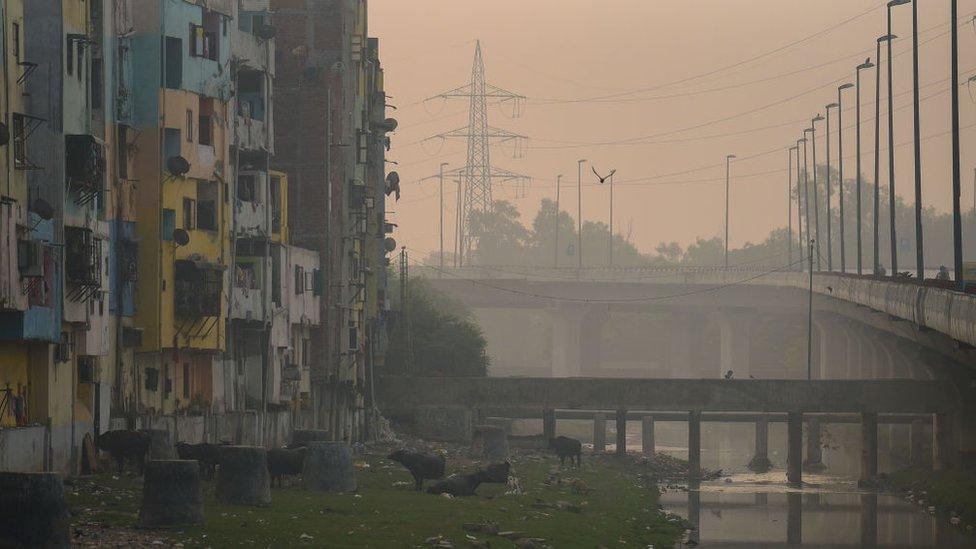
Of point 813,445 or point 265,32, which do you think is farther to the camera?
point 813,445

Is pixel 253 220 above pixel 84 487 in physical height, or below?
above

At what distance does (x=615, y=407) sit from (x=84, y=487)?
49.1 meters

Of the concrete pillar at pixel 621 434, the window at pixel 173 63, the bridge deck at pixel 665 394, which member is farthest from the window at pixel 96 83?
the concrete pillar at pixel 621 434

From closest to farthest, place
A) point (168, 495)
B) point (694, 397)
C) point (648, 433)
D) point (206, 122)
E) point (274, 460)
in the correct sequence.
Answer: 1. point (168, 495)
2. point (274, 460)
3. point (206, 122)
4. point (694, 397)
5. point (648, 433)

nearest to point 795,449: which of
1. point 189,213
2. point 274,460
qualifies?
point 189,213

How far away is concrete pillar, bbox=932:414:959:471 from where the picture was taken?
8856 centimetres

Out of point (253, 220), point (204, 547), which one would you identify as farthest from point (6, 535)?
point (253, 220)

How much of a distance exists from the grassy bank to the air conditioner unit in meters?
36.6

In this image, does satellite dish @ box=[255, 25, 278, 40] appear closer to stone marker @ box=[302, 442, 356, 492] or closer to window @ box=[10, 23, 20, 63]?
stone marker @ box=[302, 442, 356, 492]

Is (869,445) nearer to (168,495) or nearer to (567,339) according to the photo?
(168,495)

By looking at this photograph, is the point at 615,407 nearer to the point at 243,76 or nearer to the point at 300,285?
the point at 300,285

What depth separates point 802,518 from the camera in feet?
239

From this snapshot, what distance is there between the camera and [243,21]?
253 feet

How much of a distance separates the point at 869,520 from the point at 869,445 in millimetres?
20104
